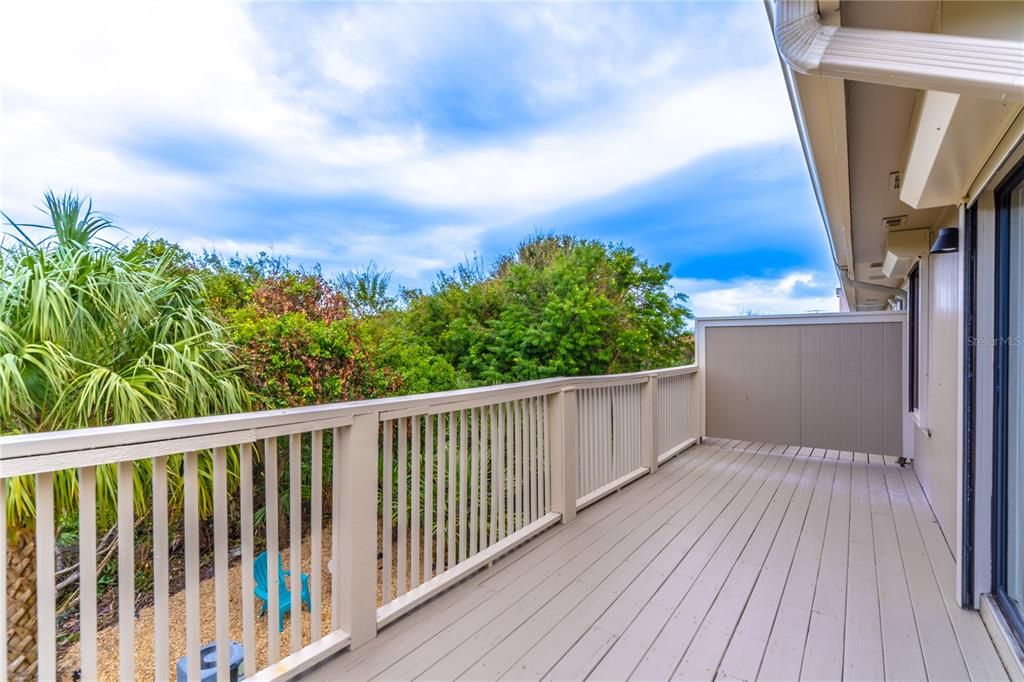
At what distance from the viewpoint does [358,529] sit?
75.0 inches

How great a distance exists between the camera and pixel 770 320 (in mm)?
5602

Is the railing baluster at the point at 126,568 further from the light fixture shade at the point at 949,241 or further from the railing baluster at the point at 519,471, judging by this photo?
the light fixture shade at the point at 949,241

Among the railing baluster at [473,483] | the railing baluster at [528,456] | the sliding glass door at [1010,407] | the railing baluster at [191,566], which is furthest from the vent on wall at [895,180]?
→ the railing baluster at [191,566]

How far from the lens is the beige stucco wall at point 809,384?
5.00 meters

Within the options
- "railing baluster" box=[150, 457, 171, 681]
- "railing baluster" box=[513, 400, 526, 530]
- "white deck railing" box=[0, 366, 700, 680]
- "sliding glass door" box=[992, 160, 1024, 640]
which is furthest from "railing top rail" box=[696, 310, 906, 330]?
"railing baluster" box=[150, 457, 171, 681]

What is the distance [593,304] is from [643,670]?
5179 mm

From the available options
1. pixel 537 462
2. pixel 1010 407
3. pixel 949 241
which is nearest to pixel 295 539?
pixel 537 462

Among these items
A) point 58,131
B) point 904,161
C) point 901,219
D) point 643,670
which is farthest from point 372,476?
point 58,131

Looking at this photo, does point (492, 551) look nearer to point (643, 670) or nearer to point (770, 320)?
point (643, 670)

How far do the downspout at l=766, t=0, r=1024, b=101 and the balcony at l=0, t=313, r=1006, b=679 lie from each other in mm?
1926

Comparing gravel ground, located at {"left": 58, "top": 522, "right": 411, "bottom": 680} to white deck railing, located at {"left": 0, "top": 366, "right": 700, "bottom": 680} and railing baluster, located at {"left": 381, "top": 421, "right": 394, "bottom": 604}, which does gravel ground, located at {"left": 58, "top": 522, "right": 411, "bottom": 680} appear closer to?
white deck railing, located at {"left": 0, "top": 366, "right": 700, "bottom": 680}

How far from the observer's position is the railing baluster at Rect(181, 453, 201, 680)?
1.43m

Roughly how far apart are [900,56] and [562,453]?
2.59 metres

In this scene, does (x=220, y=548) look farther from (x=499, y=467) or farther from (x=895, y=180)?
(x=895, y=180)
